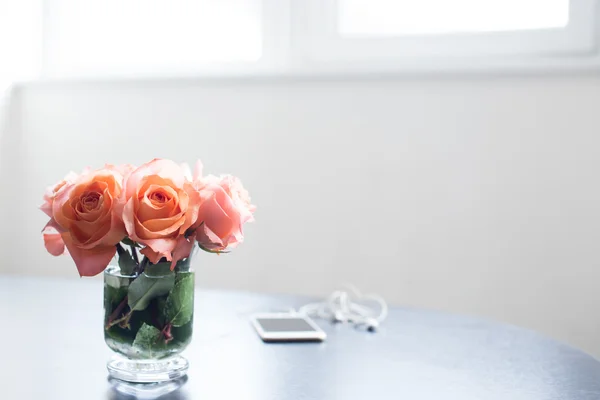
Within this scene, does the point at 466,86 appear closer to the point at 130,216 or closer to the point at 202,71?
the point at 202,71

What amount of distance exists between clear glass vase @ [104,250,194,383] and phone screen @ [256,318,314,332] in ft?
0.82

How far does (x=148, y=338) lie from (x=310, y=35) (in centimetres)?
165

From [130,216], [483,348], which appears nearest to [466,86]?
[483,348]

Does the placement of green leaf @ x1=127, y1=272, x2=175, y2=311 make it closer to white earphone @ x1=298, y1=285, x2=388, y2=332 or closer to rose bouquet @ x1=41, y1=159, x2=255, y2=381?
A: rose bouquet @ x1=41, y1=159, x2=255, y2=381

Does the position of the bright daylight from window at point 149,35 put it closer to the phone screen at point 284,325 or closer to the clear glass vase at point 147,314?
the phone screen at point 284,325

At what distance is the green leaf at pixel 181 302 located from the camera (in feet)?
2.49

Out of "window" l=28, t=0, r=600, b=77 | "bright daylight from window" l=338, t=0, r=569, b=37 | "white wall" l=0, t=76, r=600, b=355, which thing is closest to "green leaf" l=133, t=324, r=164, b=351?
"white wall" l=0, t=76, r=600, b=355

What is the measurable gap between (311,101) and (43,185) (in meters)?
1.04

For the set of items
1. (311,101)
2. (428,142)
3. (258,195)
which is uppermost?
(311,101)

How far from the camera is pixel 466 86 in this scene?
6.53ft

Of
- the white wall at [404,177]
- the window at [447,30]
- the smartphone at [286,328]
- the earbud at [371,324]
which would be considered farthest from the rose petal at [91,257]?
the window at [447,30]

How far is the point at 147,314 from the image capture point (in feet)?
2.46

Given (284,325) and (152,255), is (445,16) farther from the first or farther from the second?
(152,255)

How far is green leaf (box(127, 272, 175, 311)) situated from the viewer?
2.43 feet
